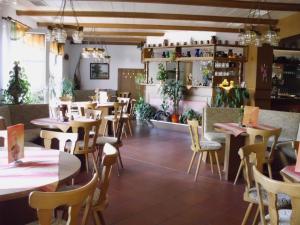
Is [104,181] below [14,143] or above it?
below

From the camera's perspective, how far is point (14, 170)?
2.32m

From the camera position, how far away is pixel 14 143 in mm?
2484

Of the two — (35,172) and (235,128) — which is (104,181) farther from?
(235,128)

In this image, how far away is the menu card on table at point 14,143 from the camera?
94.7 inches

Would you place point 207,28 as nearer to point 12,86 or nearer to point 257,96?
point 257,96

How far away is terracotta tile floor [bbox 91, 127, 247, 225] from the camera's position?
341cm

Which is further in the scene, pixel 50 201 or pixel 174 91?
pixel 174 91

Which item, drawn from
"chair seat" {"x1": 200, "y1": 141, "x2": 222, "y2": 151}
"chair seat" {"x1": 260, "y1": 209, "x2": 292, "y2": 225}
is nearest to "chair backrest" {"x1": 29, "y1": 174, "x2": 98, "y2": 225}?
"chair seat" {"x1": 260, "y1": 209, "x2": 292, "y2": 225}

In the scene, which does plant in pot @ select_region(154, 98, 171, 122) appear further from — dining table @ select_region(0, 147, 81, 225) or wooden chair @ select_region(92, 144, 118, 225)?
wooden chair @ select_region(92, 144, 118, 225)

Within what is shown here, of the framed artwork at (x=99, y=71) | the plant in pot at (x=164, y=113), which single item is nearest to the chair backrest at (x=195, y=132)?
the plant in pot at (x=164, y=113)

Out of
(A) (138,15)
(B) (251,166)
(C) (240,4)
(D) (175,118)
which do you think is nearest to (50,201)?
(B) (251,166)

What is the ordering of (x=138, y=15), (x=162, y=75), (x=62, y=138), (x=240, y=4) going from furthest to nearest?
(x=162, y=75) < (x=138, y=15) < (x=240, y=4) < (x=62, y=138)

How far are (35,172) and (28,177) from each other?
0.11 meters

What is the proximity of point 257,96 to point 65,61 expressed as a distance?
269 inches
